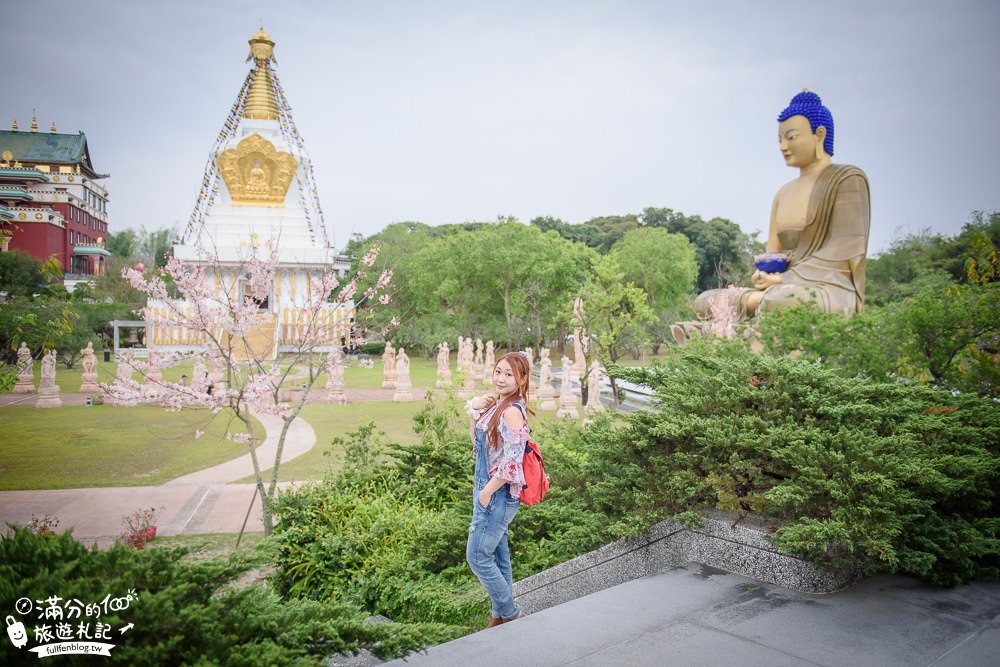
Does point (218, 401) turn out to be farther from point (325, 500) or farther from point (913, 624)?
point (913, 624)

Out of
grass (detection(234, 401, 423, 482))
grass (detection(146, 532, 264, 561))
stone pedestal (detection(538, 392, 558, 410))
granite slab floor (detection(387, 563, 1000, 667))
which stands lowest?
grass (detection(146, 532, 264, 561))

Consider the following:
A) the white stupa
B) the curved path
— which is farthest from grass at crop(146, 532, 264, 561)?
the white stupa

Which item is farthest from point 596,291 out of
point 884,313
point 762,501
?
point 762,501

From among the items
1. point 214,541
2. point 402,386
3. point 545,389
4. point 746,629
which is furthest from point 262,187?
point 746,629

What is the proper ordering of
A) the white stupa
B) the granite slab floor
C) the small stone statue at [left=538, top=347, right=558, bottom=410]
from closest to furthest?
the granite slab floor → the small stone statue at [left=538, top=347, right=558, bottom=410] → the white stupa

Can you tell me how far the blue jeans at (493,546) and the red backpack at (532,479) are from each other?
0.08 metres

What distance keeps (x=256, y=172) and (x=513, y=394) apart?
2511 cm

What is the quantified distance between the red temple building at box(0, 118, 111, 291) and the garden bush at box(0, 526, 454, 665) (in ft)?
27.5

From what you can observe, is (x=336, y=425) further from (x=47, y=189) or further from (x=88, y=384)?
(x=88, y=384)

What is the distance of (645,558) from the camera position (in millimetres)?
3828

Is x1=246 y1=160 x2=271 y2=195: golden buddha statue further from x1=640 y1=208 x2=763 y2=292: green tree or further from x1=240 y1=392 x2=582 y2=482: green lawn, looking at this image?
x1=640 y1=208 x2=763 y2=292: green tree

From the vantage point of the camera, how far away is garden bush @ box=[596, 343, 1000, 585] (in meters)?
3.30

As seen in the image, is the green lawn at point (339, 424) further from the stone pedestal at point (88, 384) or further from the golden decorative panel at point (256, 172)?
the golden decorative panel at point (256, 172)

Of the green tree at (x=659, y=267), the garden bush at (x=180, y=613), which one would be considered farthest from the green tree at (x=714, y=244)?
the garden bush at (x=180, y=613)
